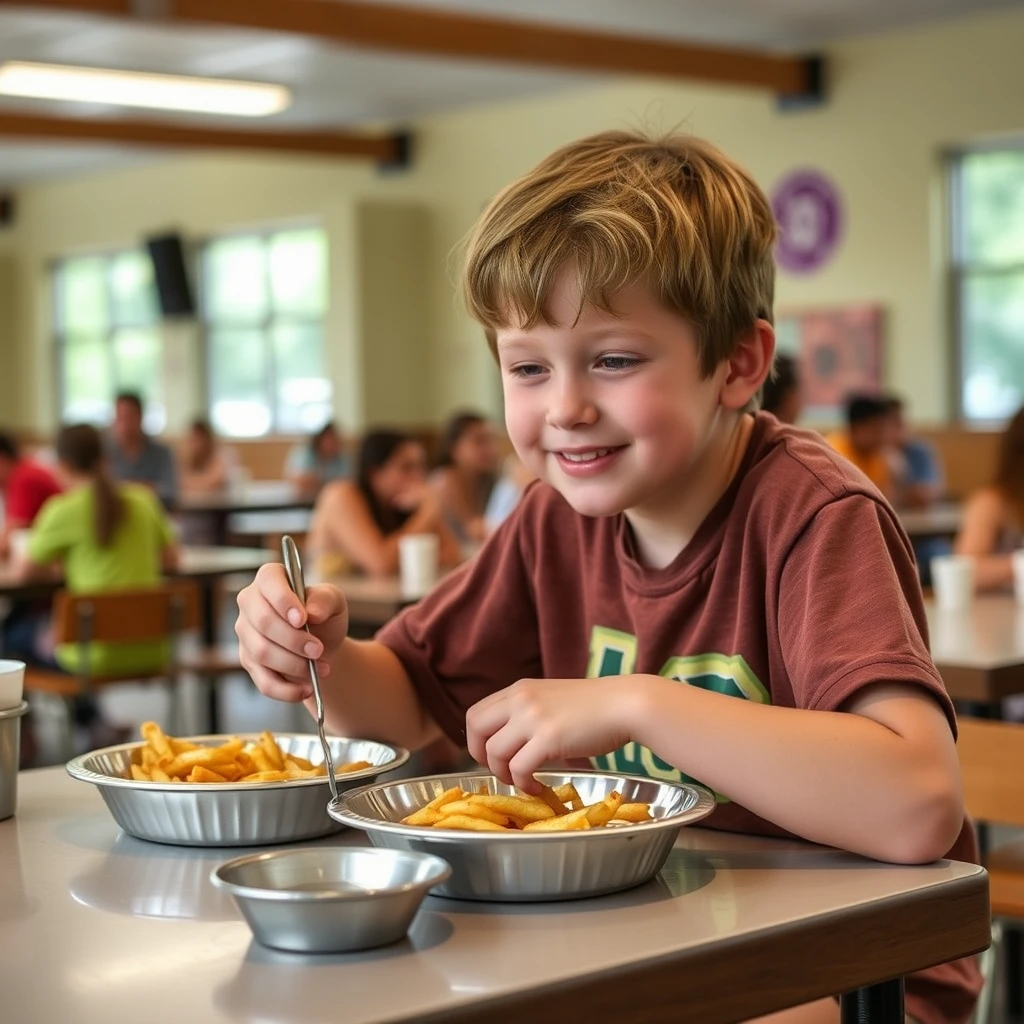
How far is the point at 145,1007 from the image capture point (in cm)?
83

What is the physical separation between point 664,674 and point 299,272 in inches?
446

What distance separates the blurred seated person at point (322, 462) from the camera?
9.98 metres

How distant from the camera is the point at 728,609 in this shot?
4.43 feet

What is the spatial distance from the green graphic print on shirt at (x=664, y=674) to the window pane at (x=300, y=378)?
423 inches

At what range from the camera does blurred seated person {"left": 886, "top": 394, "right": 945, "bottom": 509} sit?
24.9 ft

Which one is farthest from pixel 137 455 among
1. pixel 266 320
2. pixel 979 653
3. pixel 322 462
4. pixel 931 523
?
pixel 979 653

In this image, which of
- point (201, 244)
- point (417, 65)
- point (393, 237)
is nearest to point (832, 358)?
point (417, 65)

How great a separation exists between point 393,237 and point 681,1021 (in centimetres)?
1097

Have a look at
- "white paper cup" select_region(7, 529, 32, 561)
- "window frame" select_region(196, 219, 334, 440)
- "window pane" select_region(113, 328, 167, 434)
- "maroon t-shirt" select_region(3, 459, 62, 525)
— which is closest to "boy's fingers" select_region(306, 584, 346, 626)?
"white paper cup" select_region(7, 529, 32, 561)

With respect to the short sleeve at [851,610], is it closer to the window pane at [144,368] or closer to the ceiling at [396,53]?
the ceiling at [396,53]

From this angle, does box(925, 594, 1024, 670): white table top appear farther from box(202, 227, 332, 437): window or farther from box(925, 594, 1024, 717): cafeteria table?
box(202, 227, 332, 437): window

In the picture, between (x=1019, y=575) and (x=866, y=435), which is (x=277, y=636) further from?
(x=866, y=435)

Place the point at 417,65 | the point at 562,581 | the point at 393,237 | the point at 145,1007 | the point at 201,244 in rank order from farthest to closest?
the point at 201,244 < the point at 393,237 < the point at 417,65 < the point at 562,581 < the point at 145,1007

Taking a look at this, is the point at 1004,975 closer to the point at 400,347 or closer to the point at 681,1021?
the point at 681,1021
